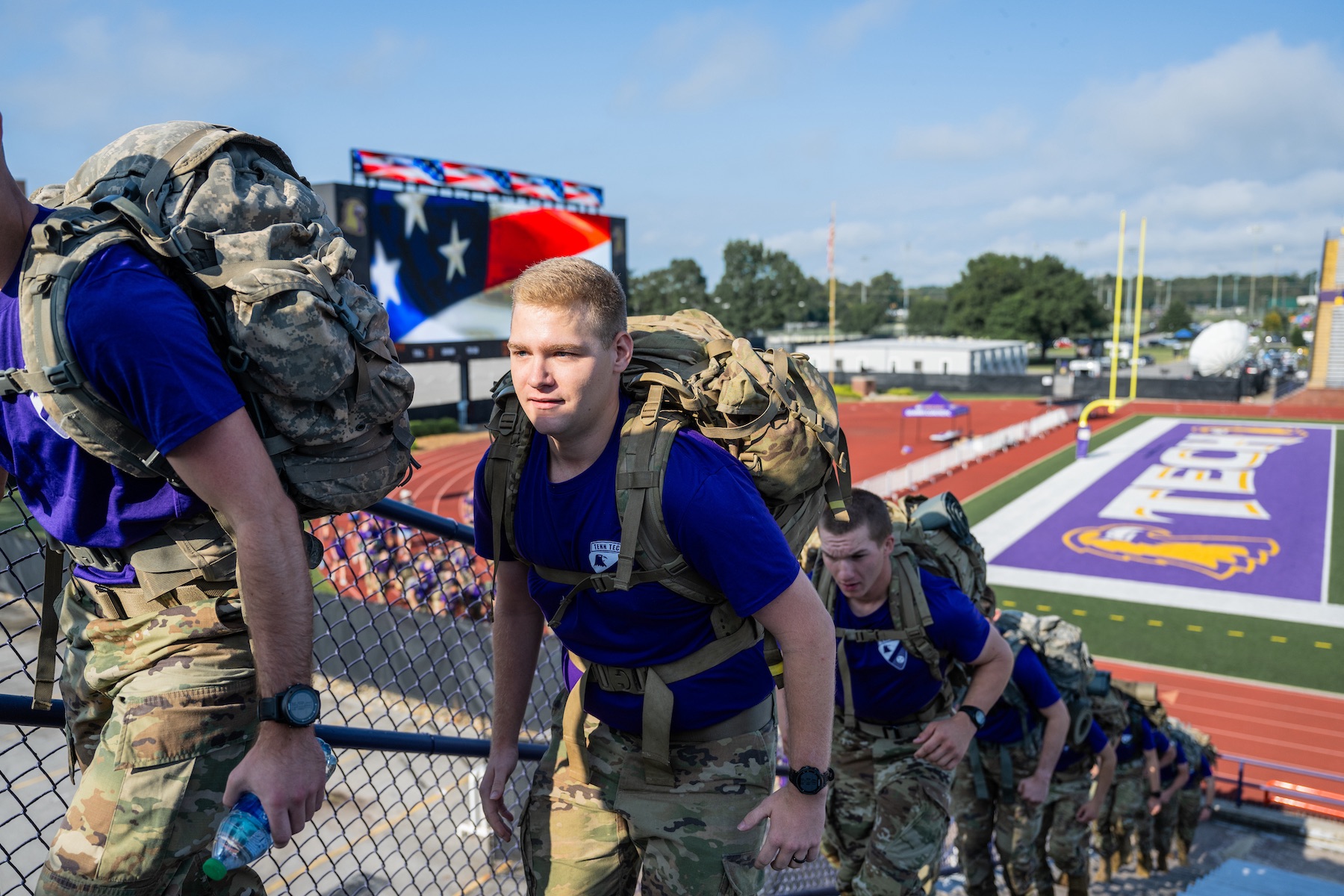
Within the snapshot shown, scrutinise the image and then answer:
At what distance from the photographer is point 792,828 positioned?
2.32 meters

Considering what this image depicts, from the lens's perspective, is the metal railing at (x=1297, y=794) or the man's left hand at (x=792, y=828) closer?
the man's left hand at (x=792, y=828)

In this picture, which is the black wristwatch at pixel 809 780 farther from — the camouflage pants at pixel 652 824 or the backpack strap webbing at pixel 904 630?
the backpack strap webbing at pixel 904 630

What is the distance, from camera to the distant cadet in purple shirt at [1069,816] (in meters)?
6.96

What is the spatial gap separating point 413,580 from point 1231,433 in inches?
1581

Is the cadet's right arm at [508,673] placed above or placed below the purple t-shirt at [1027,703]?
above

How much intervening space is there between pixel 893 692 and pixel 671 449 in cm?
254

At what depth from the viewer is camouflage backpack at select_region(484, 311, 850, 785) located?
7.63 feet

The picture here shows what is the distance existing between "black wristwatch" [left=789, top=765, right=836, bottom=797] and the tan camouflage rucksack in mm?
1247

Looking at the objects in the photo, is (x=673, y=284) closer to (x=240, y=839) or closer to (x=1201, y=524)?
(x=1201, y=524)

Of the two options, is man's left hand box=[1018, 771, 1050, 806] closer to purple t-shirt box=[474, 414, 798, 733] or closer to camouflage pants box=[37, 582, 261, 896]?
purple t-shirt box=[474, 414, 798, 733]

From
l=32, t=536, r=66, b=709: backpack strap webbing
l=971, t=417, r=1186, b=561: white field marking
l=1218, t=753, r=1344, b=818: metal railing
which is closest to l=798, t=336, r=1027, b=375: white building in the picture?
l=971, t=417, r=1186, b=561: white field marking

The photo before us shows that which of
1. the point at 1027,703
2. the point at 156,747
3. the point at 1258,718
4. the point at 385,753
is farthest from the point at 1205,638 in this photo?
the point at 156,747

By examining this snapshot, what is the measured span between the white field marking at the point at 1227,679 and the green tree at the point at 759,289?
91875 mm

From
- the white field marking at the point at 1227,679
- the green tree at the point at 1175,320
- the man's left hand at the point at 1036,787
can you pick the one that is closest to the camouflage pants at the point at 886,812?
the man's left hand at the point at 1036,787
